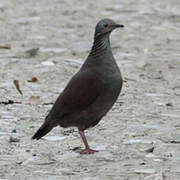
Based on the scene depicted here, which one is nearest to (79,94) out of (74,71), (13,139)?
(13,139)

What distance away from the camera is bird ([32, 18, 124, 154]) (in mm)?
6105

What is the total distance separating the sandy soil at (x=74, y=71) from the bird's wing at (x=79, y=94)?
43cm

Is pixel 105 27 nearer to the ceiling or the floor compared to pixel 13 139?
nearer to the ceiling

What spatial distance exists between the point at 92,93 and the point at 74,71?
368 centimetres

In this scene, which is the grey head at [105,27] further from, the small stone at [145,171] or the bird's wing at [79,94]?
the small stone at [145,171]

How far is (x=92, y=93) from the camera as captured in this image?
20.1 feet

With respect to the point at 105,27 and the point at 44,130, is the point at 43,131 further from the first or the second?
the point at 105,27

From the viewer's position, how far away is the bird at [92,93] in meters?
6.11

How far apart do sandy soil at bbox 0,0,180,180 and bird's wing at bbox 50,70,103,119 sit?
0.43 m

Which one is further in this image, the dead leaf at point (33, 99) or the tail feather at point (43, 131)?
the dead leaf at point (33, 99)

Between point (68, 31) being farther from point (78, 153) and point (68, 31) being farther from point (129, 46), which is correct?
point (78, 153)

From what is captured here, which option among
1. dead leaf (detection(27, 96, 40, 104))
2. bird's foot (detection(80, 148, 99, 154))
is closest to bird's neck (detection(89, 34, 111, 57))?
bird's foot (detection(80, 148, 99, 154))

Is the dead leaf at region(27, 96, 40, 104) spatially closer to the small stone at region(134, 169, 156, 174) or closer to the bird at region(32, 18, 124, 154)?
the bird at region(32, 18, 124, 154)

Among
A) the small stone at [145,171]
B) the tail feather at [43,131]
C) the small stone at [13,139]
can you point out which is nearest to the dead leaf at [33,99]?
the small stone at [13,139]
